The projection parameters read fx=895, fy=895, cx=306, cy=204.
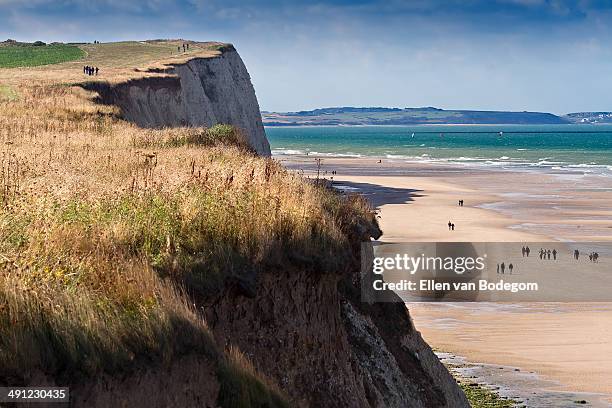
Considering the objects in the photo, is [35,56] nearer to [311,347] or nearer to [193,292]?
[311,347]

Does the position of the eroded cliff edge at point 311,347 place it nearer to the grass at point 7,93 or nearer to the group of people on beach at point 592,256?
the grass at point 7,93

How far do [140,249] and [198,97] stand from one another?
59.3 m

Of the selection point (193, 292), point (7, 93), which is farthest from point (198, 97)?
point (193, 292)

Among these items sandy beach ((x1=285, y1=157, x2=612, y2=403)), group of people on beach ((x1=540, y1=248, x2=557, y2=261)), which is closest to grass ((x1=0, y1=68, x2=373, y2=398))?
sandy beach ((x1=285, y1=157, x2=612, y2=403))

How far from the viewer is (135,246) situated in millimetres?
8539

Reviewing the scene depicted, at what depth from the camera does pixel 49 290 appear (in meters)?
6.65

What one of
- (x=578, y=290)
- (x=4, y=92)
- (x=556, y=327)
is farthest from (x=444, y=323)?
(x=4, y=92)

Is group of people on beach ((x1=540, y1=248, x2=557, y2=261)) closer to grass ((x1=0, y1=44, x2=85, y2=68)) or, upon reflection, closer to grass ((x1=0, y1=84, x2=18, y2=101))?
grass ((x1=0, y1=84, x2=18, y2=101))

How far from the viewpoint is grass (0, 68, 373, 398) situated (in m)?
6.35

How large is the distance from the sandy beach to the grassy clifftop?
15.4 m

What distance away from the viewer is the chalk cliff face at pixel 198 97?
45500 mm

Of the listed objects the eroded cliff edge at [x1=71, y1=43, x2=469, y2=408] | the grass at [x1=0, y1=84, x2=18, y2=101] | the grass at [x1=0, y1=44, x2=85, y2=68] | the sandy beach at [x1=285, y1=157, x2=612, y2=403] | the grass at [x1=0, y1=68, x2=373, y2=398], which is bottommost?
the sandy beach at [x1=285, y1=157, x2=612, y2=403]

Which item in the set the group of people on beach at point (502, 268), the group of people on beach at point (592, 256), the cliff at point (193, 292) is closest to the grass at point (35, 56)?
the group of people on beach at point (502, 268)

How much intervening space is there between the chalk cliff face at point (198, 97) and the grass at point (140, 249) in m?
17.2
